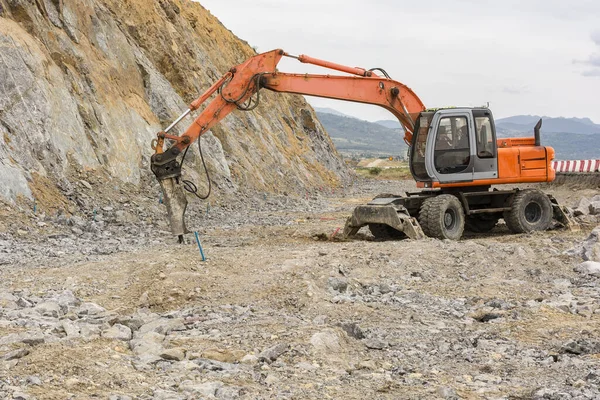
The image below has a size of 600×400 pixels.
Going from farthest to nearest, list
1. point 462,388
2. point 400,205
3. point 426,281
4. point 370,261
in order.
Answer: point 400,205, point 370,261, point 426,281, point 462,388

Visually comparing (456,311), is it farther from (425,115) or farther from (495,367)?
(425,115)

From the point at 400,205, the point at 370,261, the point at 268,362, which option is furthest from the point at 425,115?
the point at 268,362

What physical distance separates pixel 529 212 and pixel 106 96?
1091 centimetres

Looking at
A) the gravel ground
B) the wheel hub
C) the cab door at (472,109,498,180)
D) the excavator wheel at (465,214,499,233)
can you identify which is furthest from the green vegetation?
the gravel ground

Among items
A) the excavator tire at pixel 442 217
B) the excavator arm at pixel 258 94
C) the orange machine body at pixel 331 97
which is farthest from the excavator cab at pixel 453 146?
the excavator arm at pixel 258 94

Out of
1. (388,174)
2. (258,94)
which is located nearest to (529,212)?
(258,94)

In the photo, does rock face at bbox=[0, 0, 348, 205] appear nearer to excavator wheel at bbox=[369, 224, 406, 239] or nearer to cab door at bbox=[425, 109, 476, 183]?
excavator wheel at bbox=[369, 224, 406, 239]

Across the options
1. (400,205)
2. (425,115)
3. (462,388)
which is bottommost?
(462,388)

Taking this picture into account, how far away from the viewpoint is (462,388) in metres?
5.29

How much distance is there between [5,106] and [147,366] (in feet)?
35.0

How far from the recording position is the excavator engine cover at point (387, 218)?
12.2 meters

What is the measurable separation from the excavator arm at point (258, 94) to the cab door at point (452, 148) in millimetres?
692

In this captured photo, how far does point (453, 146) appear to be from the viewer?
43.0 feet

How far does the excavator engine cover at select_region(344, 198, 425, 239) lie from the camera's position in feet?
40.0
